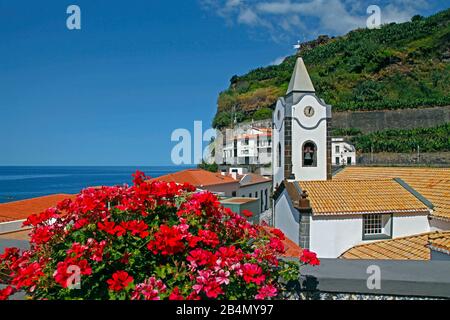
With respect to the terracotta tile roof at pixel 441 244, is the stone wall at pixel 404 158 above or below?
above

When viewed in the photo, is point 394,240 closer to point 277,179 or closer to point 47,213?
point 277,179

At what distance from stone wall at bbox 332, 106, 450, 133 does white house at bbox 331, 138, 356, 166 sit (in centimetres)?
704

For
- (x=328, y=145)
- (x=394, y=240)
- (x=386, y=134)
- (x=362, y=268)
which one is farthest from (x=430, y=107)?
(x=362, y=268)

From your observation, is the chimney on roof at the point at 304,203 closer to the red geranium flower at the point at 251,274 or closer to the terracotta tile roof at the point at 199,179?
the red geranium flower at the point at 251,274

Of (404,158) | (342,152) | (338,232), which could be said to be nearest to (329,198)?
(338,232)

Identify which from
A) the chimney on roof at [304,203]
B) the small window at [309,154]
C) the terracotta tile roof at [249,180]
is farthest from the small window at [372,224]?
the terracotta tile roof at [249,180]

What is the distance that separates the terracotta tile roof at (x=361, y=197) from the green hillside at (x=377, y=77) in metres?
40.9

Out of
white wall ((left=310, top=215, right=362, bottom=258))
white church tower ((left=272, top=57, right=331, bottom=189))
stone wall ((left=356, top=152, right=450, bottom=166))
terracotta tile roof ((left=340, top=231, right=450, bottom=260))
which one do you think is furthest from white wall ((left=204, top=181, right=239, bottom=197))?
stone wall ((left=356, top=152, right=450, bottom=166))

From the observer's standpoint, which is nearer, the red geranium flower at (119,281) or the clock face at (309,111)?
the red geranium flower at (119,281)

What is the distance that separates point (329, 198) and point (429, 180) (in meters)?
4.85

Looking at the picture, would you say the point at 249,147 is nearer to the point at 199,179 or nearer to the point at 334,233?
the point at 199,179

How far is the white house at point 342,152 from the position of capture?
143 feet

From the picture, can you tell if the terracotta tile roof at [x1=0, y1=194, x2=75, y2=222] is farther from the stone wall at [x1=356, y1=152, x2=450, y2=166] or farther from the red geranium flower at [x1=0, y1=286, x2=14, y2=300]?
the stone wall at [x1=356, y1=152, x2=450, y2=166]

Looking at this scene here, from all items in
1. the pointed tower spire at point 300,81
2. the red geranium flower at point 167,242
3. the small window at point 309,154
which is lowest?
the red geranium flower at point 167,242
